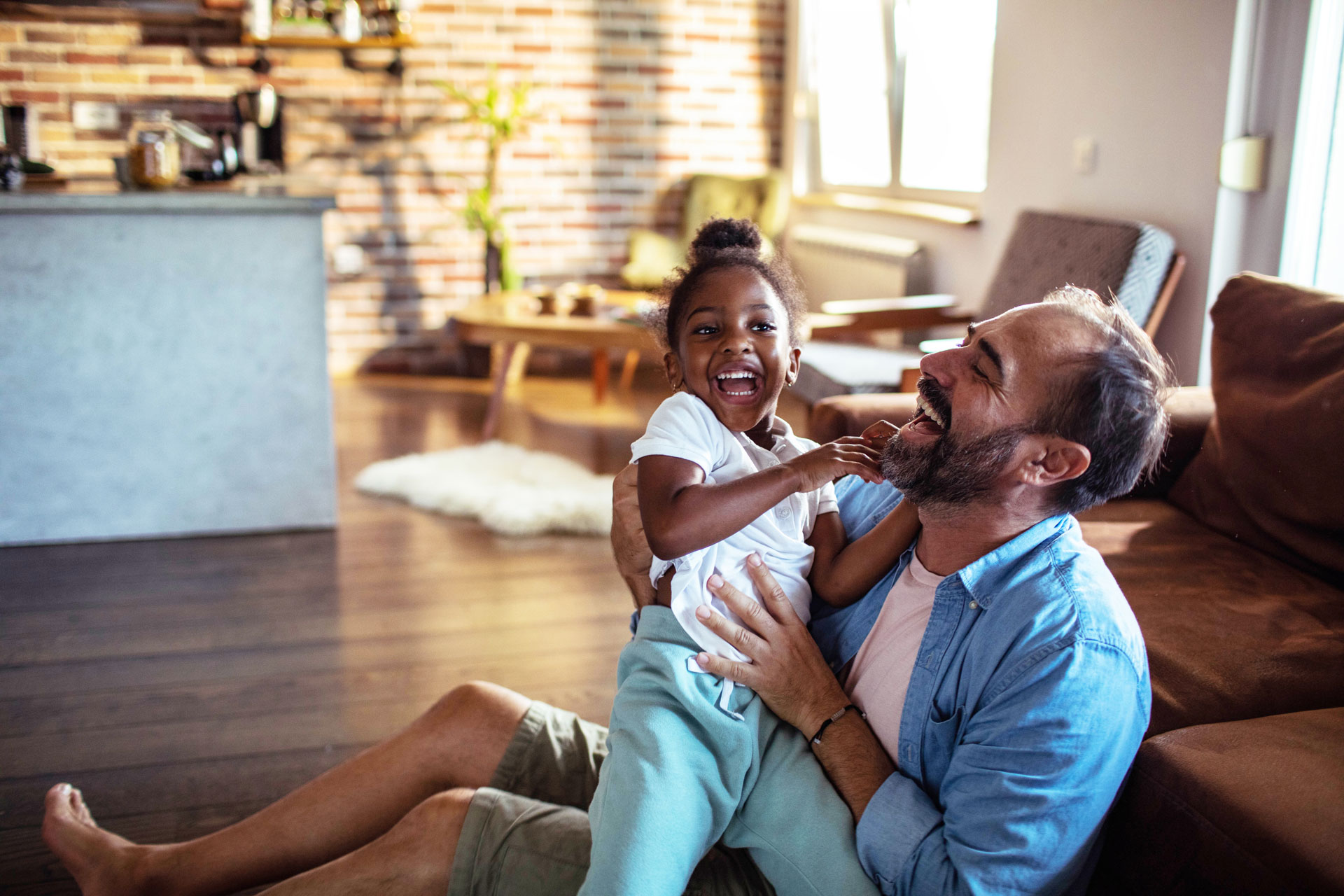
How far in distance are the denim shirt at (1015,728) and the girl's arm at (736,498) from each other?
17 centimetres

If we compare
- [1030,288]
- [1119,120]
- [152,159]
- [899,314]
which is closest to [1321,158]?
[1119,120]

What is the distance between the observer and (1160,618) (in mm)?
1461

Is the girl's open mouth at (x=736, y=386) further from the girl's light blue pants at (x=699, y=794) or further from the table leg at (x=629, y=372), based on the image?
the table leg at (x=629, y=372)

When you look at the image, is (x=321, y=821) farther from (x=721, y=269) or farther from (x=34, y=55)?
(x=34, y=55)

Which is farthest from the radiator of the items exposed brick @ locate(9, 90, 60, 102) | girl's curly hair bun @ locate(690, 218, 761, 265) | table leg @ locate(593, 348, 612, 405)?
exposed brick @ locate(9, 90, 60, 102)

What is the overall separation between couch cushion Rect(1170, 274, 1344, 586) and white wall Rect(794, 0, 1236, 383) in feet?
3.05

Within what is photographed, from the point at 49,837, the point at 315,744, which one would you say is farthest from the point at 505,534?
the point at 49,837

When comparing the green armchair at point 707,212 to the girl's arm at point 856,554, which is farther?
the green armchair at point 707,212

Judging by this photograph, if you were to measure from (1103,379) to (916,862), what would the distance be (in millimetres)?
497

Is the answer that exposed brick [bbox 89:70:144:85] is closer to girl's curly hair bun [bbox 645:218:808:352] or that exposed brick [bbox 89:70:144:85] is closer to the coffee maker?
the coffee maker

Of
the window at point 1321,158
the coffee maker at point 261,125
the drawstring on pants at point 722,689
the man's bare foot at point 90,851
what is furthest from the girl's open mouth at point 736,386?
the coffee maker at point 261,125

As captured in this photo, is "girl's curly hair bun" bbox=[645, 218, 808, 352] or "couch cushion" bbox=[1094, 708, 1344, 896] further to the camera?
"girl's curly hair bun" bbox=[645, 218, 808, 352]

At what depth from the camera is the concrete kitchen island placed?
280cm

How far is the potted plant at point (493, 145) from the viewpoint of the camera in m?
5.00
